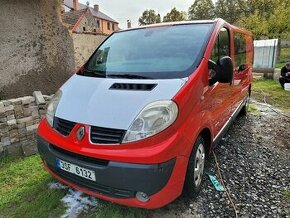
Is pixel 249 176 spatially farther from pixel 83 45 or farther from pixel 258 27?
pixel 258 27

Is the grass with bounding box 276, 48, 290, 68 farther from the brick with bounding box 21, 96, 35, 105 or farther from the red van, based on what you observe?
the brick with bounding box 21, 96, 35, 105

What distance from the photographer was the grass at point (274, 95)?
23.9ft

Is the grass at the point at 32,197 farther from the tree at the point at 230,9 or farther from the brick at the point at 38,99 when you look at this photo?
the tree at the point at 230,9

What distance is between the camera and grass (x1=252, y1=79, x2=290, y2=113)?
7289 millimetres

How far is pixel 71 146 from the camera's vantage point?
240cm

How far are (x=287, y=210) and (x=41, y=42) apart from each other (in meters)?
4.68

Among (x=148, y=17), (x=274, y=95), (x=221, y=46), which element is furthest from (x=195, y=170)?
(x=148, y=17)

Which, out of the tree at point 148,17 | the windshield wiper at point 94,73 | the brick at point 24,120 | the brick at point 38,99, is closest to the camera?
the windshield wiper at point 94,73

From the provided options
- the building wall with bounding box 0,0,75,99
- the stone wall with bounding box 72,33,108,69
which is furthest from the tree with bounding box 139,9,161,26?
the building wall with bounding box 0,0,75,99

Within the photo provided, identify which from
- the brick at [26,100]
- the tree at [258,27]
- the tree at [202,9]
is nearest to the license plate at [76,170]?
the brick at [26,100]

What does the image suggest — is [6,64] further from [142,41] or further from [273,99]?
[273,99]

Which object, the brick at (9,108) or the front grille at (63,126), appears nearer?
the front grille at (63,126)

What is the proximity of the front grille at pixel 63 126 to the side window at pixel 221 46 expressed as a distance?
173 cm

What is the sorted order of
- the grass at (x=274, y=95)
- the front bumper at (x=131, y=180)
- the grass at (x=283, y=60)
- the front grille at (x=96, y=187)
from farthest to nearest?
the grass at (x=283, y=60) < the grass at (x=274, y=95) < the front grille at (x=96, y=187) < the front bumper at (x=131, y=180)
